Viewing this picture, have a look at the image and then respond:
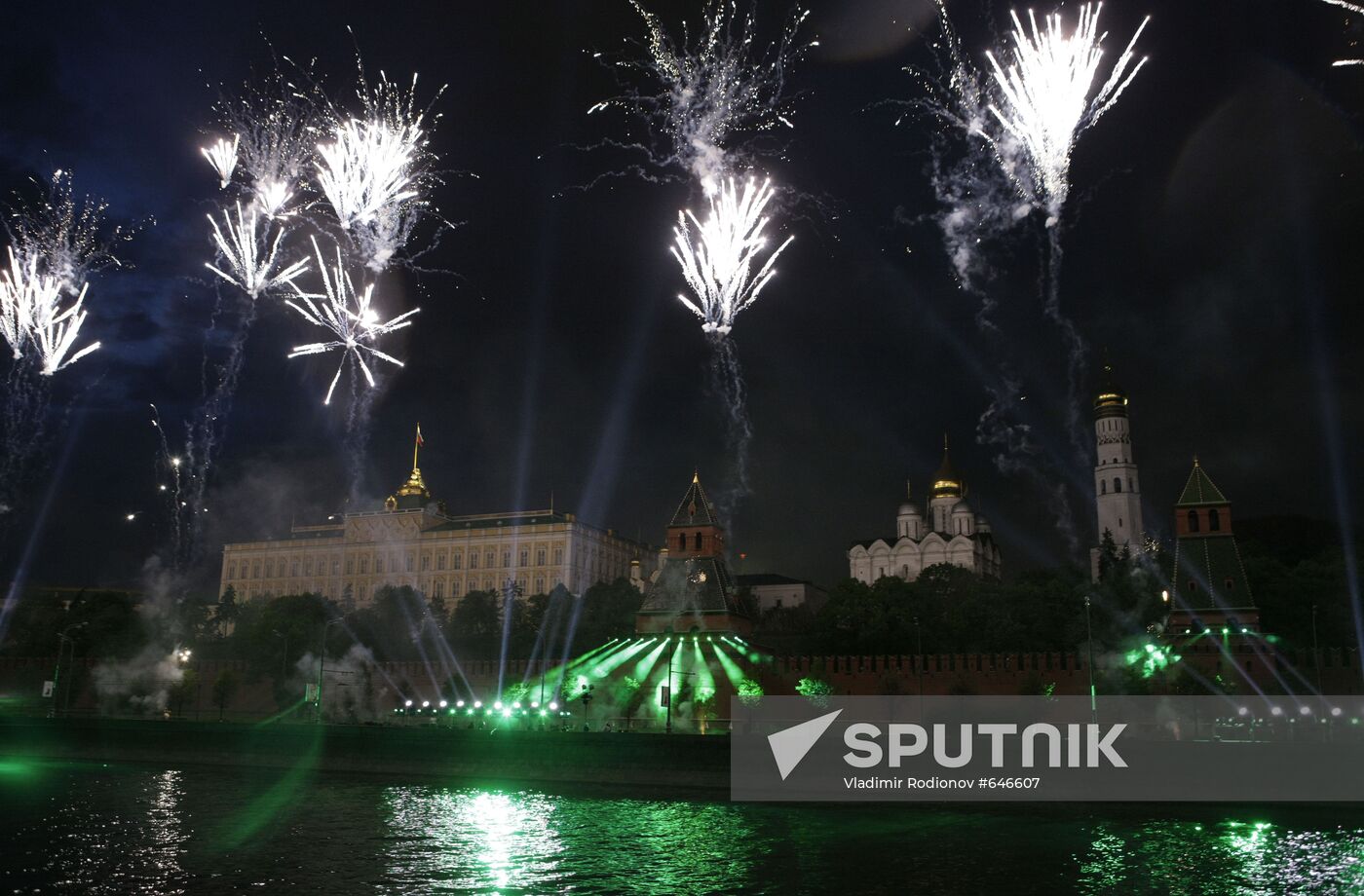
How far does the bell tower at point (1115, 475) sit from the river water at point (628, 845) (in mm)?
76203

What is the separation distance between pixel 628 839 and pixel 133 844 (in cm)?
1274

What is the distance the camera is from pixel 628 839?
3042 centimetres

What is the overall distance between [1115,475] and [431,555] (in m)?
76.2

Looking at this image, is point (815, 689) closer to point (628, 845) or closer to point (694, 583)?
point (694, 583)

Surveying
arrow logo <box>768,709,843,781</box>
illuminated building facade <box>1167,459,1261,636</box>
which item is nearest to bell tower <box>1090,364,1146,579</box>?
illuminated building facade <box>1167,459,1261,636</box>

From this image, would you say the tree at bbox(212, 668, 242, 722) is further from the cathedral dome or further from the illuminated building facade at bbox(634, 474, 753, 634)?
the cathedral dome

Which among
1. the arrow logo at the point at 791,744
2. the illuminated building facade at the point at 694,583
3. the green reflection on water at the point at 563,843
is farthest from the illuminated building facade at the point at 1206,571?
the green reflection on water at the point at 563,843

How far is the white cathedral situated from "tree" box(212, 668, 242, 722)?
69.0 meters

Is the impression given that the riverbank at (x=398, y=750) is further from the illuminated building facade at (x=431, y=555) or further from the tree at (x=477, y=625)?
the illuminated building facade at (x=431, y=555)

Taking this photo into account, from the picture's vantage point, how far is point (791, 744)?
4184 cm

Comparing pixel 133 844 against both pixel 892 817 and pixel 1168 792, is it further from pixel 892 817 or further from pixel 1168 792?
pixel 1168 792

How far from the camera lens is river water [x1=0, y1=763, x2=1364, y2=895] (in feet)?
79.8

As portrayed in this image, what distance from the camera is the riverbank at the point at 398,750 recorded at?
141 feet

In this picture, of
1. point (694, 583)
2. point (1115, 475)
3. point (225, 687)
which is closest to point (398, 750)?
point (694, 583)
